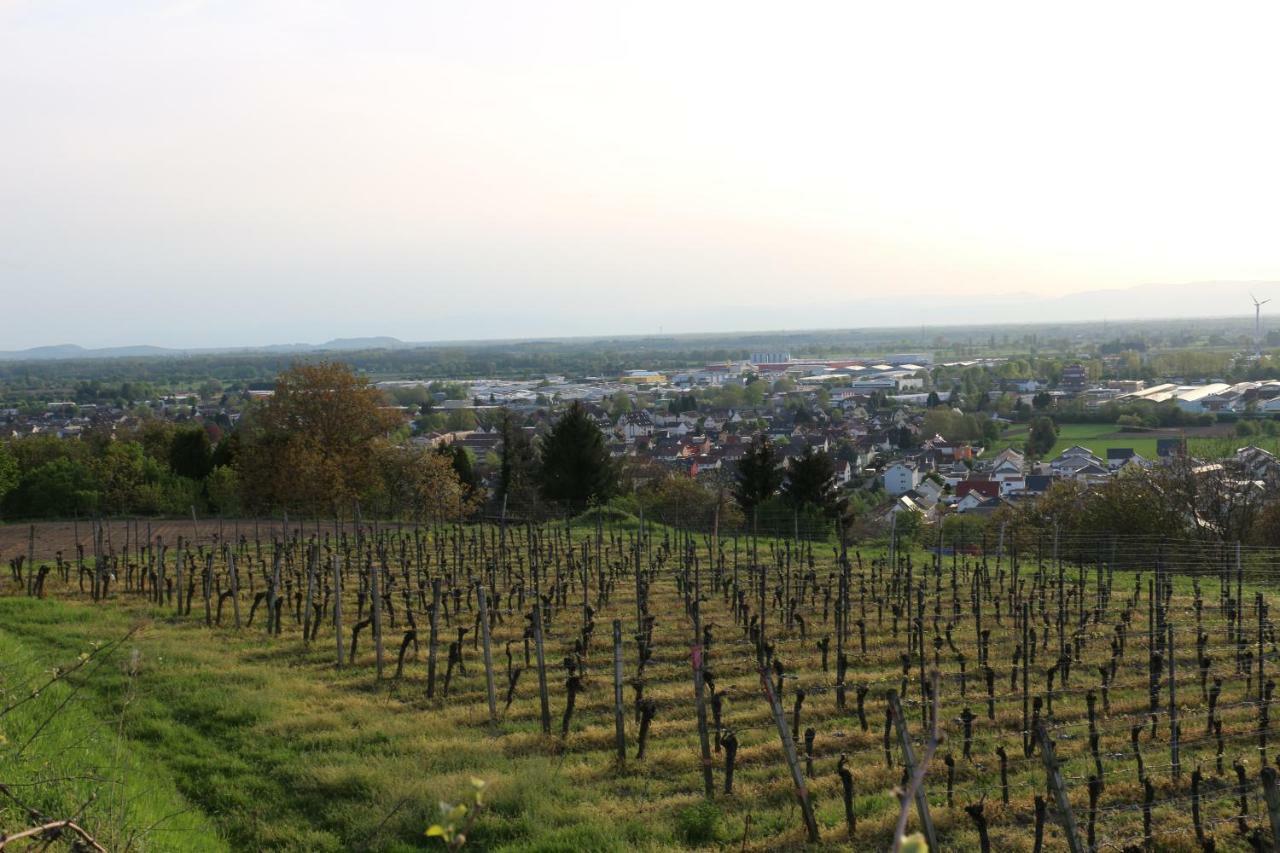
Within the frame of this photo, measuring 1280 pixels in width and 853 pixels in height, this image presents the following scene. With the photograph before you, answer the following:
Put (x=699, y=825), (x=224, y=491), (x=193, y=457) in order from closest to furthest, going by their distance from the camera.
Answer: (x=699, y=825), (x=224, y=491), (x=193, y=457)

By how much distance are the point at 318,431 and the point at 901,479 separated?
38.7m

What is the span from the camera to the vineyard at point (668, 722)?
25.0 ft

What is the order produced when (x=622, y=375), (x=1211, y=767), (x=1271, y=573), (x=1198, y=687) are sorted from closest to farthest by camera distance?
(x=1211, y=767), (x=1198, y=687), (x=1271, y=573), (x=622, y=375)

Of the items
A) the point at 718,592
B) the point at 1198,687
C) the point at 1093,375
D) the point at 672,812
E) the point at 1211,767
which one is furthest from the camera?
the point at 1093,375

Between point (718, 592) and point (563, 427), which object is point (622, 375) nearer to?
point (563, 427)

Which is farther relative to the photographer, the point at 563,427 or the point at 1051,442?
the point at 1051,442

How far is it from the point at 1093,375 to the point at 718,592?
118m

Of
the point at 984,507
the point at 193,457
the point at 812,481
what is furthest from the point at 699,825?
the point at 984,507

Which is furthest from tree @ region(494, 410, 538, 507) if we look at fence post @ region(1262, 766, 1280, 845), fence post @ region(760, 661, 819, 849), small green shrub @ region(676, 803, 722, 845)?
fence post @ region(1262, 766, 1280, 845)

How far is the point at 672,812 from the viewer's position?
26.5ft

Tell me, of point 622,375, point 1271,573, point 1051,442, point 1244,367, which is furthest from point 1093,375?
point 1271,573

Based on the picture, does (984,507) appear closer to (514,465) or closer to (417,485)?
(514,465)

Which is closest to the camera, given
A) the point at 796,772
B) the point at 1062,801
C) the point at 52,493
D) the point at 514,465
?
the point at 1062,801

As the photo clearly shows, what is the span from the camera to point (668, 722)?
10570 mm
